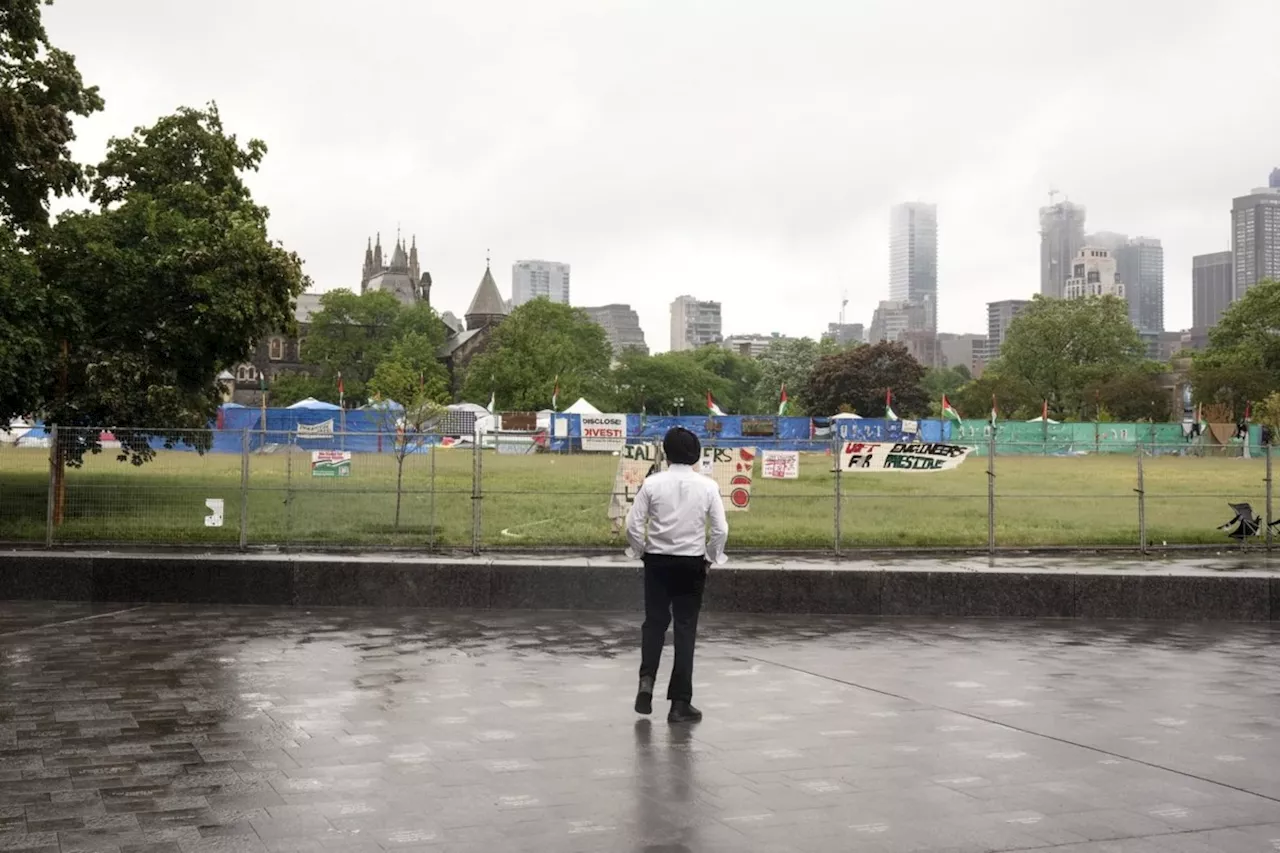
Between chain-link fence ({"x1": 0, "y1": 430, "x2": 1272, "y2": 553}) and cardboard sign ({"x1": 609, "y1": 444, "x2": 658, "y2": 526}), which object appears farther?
cardboard sign ({"x1": 609, "y1": 444, "x2": 658, "y2": 526})

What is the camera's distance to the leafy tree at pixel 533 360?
349ft

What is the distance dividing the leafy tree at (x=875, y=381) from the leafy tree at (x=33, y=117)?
89941mm

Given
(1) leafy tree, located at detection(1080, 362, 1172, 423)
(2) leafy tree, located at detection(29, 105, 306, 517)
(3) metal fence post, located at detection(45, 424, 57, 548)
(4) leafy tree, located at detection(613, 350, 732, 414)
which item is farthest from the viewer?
(4) leafy tree, located at detection(613, 350, 732, 414)

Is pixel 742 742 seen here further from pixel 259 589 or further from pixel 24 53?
pixel 24 53

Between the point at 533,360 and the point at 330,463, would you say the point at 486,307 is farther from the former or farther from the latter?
the point at 330,463

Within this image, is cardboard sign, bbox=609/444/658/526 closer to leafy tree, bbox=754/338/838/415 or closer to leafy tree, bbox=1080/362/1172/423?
leafy tree, bbox=1080/362/1172/423

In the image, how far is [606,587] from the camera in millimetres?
13461

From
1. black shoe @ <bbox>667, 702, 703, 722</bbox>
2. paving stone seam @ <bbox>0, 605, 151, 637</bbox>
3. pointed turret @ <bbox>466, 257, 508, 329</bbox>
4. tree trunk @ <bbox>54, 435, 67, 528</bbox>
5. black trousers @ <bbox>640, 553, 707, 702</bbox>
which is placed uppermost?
pointed turret @ <bbox>466, 257, 508, 329</bbox>

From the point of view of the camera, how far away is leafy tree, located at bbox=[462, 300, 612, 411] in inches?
4193

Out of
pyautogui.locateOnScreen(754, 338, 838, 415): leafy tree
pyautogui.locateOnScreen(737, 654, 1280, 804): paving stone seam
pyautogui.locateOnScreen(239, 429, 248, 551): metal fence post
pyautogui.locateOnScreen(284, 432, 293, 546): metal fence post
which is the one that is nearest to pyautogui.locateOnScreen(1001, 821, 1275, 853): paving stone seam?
pyautogui.locateOnScreen(737, 654, 1280, 804): paving stone seam

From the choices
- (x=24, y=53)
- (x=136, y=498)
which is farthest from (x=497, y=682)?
(x=24, y=53)

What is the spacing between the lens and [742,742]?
7.20 metres

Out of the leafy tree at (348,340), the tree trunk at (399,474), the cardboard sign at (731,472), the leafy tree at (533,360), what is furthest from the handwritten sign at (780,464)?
the leafy tree at (348,340)

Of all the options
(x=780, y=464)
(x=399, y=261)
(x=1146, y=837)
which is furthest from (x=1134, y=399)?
(x=399, y=261)
